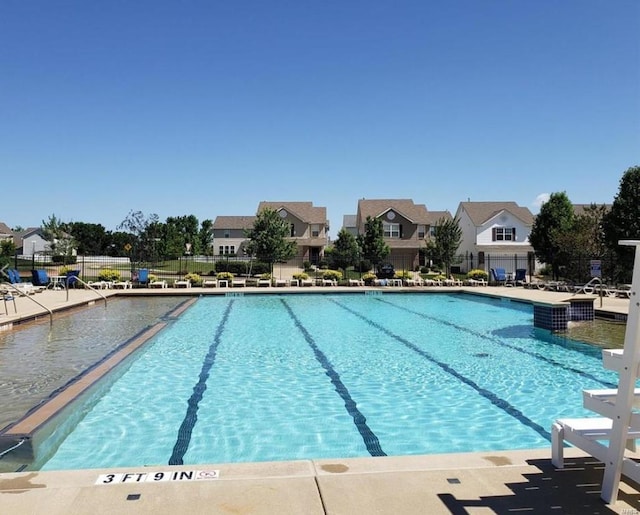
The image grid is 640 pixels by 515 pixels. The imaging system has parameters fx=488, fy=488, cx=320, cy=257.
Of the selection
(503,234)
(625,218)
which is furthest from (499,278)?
(503,234)

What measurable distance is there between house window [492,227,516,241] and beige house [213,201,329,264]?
15.8 m

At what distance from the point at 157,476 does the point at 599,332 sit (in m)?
11.7

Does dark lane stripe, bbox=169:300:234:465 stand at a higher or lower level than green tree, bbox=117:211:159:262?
lower

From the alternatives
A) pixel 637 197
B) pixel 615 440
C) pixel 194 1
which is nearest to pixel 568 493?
pixel 615 440

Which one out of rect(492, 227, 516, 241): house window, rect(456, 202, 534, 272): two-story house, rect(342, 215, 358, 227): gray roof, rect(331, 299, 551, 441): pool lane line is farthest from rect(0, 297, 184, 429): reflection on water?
rect(342, 215, 358, 227): gray roof

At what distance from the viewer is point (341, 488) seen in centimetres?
293

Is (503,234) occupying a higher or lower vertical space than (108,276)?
higher

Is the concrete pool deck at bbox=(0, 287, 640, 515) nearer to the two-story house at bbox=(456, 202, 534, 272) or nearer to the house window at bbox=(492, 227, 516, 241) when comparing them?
the two-story house at bbox=(456, 202, 534, 272)

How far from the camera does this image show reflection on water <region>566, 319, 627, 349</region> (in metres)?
10.4

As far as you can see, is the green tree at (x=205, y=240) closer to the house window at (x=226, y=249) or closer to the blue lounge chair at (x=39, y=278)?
the house window at (x=226, y=249)

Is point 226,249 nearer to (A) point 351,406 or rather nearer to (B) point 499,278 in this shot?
(B) point 499,278

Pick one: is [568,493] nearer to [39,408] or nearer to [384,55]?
[39,408]

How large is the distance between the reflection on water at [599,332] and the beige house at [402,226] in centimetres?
3030

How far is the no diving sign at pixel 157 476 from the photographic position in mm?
3010
